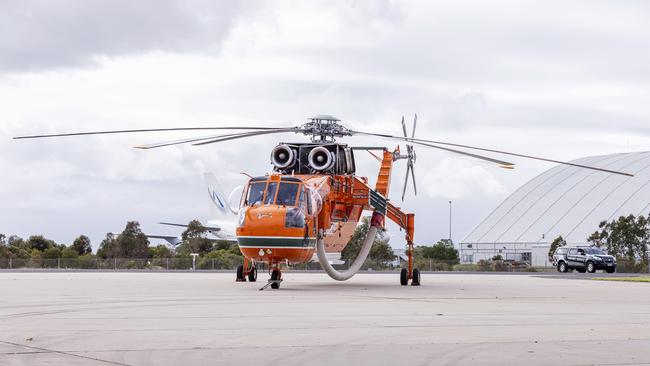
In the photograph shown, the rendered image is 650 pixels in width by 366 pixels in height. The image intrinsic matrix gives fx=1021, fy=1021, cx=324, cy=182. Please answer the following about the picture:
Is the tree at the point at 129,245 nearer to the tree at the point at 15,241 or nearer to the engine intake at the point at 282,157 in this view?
the tree at the point at 15,241

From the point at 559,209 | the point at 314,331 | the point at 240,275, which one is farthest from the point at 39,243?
the point at 314,331

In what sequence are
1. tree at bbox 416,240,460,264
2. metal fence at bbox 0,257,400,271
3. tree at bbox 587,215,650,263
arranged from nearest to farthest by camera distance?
metal fence at bbox 0,257,400,271 < tree at bbox 587,215,650,263 < tree at bbox 416,240,460,264

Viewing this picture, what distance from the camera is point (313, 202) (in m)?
30.8

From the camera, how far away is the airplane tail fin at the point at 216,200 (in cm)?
8344

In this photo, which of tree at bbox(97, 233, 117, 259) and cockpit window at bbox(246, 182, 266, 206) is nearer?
cockpit window at bbox(246, 182, 266, 206)

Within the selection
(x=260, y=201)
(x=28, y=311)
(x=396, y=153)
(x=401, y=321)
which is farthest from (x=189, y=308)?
(x=396, y=153)

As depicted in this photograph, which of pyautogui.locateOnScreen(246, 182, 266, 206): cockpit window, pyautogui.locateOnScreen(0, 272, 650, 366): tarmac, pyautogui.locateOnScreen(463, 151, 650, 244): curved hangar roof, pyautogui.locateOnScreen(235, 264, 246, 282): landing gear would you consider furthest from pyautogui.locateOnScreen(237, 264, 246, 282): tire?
pyautogui.locateOnScreen(463, 151, 650, 244): curved hangar roof

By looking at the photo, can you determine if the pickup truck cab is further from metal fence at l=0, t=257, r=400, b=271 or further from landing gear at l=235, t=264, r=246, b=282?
landing gear at l=235, t=264, r=246, b=282

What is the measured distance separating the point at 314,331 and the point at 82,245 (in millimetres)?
93014

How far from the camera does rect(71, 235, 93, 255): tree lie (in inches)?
4072

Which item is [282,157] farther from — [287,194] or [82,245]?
[82,245]

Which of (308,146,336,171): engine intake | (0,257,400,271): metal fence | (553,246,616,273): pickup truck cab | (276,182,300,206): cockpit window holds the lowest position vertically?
(0,257,400,271): metal fence

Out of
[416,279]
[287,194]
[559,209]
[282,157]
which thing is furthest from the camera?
[559,209]

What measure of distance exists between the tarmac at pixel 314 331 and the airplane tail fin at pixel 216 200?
195 ft
